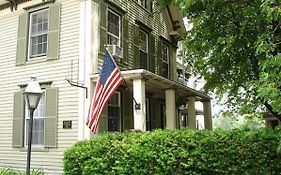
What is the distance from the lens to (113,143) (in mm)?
7957

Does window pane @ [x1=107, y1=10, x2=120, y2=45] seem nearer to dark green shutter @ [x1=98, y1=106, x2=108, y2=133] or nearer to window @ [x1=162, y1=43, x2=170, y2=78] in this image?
dark green shutter @ [x1=98, y1=106, x2=108, y2=133]

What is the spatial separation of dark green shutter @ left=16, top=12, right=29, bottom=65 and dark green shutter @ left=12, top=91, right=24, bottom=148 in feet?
4.13

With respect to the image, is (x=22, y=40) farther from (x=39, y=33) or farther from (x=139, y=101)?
(x=139, y=101)

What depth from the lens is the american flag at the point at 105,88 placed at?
28.3 ft

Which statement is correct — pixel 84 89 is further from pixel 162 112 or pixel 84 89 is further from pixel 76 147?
pixel 162 112

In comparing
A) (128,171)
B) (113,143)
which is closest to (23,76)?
(113,143)

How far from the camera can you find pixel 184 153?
7.05 m

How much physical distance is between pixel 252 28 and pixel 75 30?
5.70 meters

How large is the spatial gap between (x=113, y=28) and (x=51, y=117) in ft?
12.8

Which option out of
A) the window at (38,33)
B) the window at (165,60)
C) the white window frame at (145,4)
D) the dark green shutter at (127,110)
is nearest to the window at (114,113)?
the dark green shutter at (127,110)

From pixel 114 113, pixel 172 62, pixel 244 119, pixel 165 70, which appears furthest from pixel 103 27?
pixel 244 119

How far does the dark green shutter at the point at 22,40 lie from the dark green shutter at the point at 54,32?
1214 mm

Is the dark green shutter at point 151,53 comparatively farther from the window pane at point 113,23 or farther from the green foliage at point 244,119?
the green foliage at point 244,119

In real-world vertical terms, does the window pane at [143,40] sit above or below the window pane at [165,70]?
above
